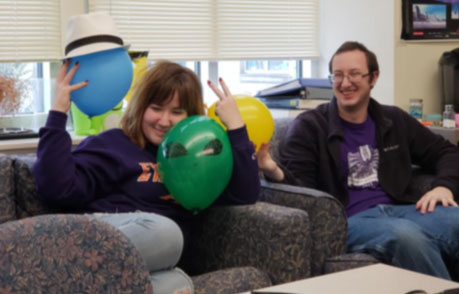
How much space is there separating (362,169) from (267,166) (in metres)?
0.46

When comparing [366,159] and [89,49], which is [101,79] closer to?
[89,49]

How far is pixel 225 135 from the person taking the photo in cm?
229

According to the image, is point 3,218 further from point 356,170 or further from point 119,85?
point 356,170

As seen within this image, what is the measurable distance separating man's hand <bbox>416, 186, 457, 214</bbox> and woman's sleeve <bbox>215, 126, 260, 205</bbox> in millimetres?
733

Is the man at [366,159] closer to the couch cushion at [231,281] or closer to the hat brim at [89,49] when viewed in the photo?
the couch cushion at [231,281]

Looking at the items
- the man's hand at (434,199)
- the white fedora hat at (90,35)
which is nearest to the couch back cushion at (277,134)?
the man's hand at (434,199)

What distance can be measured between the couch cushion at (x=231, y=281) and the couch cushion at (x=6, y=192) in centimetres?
59

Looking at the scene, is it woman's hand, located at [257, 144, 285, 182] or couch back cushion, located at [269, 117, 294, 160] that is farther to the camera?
couch back cushion, located at [269, 117, 294, 160]

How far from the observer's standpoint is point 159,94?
236 cm

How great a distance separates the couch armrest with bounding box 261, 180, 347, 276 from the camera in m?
2.48

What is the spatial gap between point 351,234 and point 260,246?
0.49m

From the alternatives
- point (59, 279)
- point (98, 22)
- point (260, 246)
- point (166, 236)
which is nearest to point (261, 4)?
point (98, 22)

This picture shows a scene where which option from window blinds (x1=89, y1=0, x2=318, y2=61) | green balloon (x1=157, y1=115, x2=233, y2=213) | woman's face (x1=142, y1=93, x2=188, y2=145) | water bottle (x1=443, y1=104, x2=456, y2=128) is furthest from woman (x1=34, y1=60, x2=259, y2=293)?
water bottle (x1=443, y1=104, x2=456, y2=128)

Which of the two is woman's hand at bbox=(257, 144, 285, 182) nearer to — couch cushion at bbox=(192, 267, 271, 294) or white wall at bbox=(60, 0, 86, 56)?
couch cushion at bbox=(192, 267, 271, 294)
